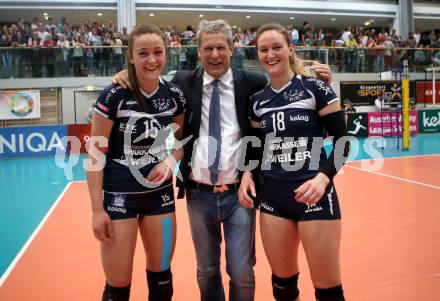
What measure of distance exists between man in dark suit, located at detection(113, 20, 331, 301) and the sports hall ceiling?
70.9 ft

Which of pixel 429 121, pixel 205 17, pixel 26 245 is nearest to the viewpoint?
pixel 26 245

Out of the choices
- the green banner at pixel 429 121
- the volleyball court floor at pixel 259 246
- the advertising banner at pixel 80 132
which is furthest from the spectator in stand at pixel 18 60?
the green banner at pixel 429 121

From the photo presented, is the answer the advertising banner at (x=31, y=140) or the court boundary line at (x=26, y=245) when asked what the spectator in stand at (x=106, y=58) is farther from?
the court boundary line at (x=26, y=245)

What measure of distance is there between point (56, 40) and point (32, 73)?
2045mm

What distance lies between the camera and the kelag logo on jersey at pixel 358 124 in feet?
56.0

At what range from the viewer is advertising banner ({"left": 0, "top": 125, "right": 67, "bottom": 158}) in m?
14.6

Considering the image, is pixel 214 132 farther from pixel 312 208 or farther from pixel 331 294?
pixel 331 294

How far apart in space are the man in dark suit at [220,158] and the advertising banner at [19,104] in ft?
51.1

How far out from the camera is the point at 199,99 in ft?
9.65

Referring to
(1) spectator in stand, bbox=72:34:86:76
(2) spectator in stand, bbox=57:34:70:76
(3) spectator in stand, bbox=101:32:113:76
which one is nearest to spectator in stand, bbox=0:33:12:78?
(2) spectator in stand, bbox=57:34:70:76

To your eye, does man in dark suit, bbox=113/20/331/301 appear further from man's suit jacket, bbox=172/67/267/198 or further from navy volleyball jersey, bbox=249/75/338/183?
navy volleyball jersey, bbox=249/75/338/183

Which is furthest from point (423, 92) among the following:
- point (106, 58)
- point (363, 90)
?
point (106, 58)

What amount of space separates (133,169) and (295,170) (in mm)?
Answer: 1032

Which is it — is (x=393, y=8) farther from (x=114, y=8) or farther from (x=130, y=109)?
(x=130, y=109)
